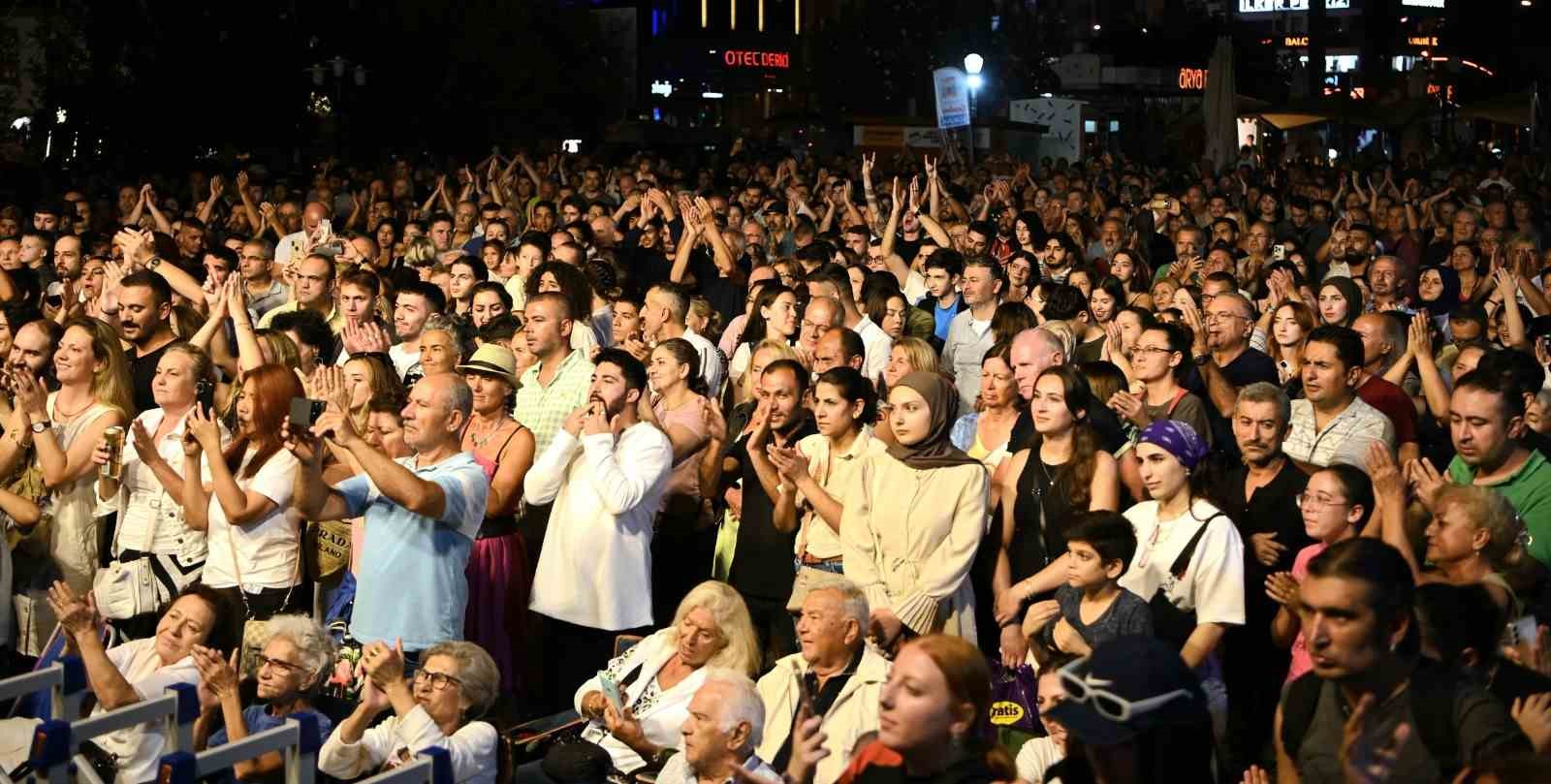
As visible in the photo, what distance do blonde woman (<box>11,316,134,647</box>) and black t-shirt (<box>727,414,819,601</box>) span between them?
261cm

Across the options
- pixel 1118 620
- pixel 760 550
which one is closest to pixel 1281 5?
pixel 760 550

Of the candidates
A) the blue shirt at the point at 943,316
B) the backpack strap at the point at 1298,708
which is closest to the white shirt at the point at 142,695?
the backpack strap at the point at 1298,708

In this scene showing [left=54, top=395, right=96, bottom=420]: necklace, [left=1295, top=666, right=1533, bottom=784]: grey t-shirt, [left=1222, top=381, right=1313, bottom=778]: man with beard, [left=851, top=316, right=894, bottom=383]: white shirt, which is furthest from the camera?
[left=851, top=316, right=894, bottom=383]: white shirt

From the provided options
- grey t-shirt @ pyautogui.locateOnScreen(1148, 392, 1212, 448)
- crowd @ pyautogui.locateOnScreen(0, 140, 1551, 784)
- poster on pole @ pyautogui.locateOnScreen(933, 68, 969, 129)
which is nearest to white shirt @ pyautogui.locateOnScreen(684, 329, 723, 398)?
crowd @ pyautogui.locateOnScreen(0, 140, 1551, 784)

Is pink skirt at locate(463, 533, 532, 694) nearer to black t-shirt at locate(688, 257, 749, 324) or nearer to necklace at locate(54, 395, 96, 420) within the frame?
necklace at locate(54, 395, 96, 420)

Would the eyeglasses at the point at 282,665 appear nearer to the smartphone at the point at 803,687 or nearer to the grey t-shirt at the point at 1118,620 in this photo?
the smartphone at the point at 803,687

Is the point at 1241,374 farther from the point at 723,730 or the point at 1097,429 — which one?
the point at 723,730

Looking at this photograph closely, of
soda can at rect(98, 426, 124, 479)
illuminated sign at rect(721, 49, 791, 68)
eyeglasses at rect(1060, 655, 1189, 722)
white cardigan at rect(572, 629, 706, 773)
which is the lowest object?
white cardigan at rect(572, 629, 706, 773)

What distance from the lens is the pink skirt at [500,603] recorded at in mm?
7758

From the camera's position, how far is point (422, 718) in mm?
6059

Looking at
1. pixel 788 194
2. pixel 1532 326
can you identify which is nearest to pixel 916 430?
pixel 1532 326

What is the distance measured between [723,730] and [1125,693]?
2.05m

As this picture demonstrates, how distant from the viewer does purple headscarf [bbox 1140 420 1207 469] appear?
681 centimetres

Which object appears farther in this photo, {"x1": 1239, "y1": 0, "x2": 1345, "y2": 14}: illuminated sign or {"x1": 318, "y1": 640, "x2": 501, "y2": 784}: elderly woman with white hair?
{"x1": 1239, "y1": 0, "x2": 1345, "y2": 14}: illuminated sign
